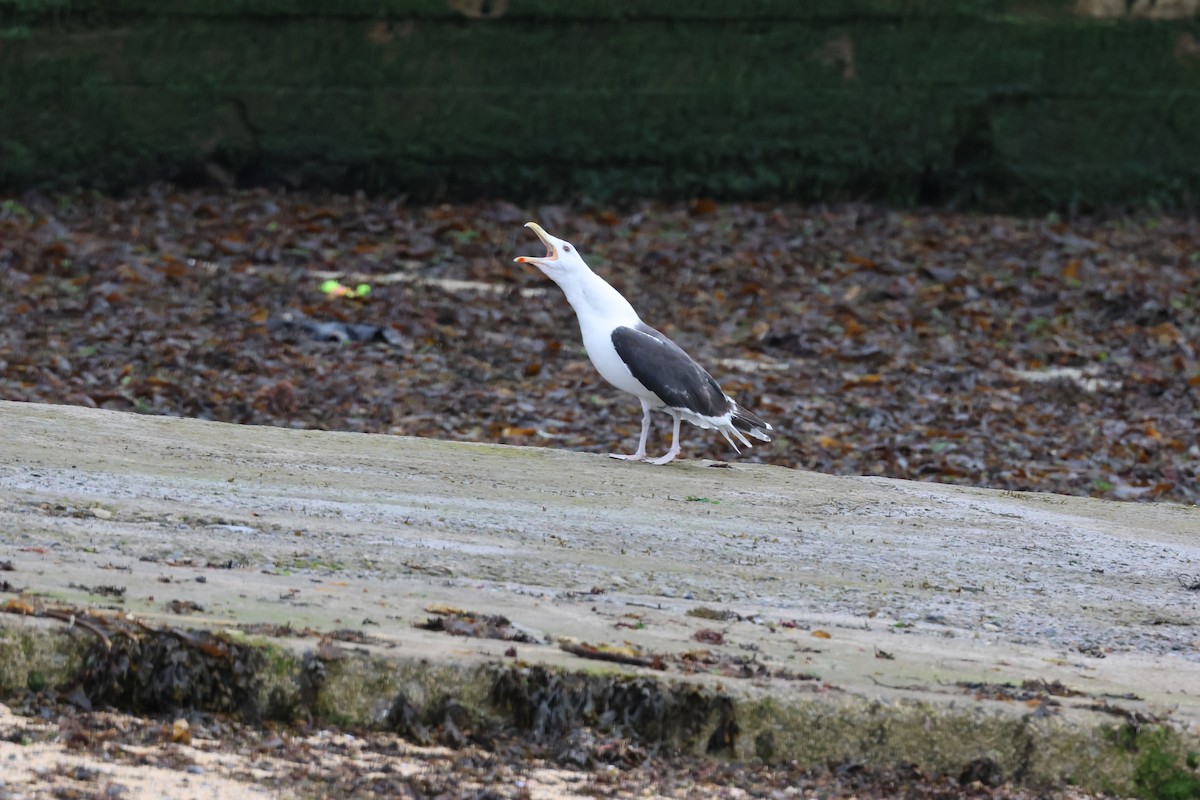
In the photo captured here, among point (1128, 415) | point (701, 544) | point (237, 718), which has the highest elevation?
point (1128, 415)

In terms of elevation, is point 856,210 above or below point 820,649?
above

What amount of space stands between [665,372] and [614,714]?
8.71 ft

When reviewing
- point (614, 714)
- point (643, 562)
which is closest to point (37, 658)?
point (614, 714)

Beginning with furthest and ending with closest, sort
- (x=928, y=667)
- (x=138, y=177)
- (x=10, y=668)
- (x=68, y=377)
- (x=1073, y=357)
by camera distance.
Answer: (x=138, y=177) < (x=1073, y=357) < (x=68, y=377) < (x=928, y=667) < (x=10, y=668)

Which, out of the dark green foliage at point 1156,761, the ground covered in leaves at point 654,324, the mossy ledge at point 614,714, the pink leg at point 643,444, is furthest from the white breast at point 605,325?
the dark green foliage at point 1156,761

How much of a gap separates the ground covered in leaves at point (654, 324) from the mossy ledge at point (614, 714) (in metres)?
3.99

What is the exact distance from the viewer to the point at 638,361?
18.3 feet

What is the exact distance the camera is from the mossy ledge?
2.95m

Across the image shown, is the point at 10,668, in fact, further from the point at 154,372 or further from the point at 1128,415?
the point at 1128,415

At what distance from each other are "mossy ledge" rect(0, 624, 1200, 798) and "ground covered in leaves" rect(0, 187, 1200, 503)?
13.1 ft

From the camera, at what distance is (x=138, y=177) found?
1155 centimetres

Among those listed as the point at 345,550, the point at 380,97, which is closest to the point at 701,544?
the point at 345,550

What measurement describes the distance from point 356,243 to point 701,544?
6.46 meters

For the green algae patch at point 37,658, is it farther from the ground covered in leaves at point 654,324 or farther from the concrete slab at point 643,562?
the ground covered in leaves at point 654,324
